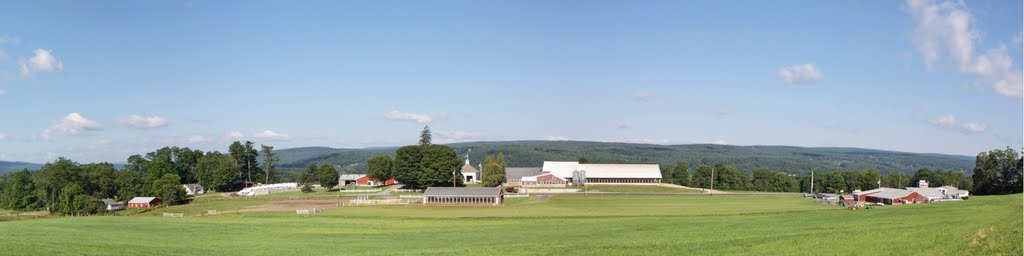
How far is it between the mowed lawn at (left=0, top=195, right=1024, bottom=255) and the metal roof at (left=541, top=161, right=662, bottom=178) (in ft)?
245

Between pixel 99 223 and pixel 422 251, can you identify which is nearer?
pixel 422 251

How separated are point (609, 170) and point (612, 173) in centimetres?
232

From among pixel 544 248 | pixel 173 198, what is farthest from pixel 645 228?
pixel 173 198

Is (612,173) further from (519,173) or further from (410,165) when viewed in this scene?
(410,165)

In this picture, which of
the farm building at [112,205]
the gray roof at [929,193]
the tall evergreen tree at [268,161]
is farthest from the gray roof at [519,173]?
the gray roof at [929,193]

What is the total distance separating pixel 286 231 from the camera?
42.5 metres

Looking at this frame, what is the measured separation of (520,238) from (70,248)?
23836 millimetres

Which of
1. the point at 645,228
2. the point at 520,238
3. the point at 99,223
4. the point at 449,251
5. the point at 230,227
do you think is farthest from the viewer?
the point at 99,223

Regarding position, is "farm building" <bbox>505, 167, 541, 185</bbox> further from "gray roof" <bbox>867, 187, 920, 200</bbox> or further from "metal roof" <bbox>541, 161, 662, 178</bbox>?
"gray roof" <bbox>867, 187, 920, 200</bbox>

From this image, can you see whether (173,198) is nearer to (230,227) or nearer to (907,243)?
(230,227)

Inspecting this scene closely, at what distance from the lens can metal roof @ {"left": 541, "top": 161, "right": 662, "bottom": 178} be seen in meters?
127

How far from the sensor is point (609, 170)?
13012 centimetres

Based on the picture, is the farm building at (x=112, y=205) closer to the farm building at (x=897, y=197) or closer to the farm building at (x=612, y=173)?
the farm building at (x=612, y=173)

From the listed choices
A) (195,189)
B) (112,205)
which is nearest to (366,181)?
(195,189)
